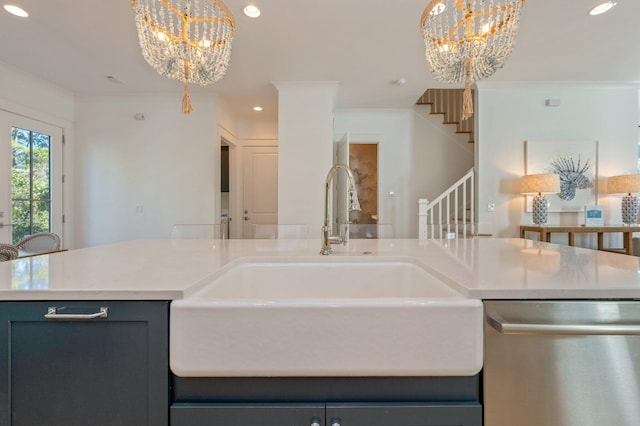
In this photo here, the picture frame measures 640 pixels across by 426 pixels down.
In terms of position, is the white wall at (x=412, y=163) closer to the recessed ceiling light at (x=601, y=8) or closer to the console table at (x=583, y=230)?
the console table at (x=583, y=230)

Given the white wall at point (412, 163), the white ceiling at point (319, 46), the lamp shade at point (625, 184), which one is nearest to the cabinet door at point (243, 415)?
the white ceiling at point (319, 46)

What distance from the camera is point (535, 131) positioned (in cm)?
397

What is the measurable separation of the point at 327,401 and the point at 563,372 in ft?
1.78

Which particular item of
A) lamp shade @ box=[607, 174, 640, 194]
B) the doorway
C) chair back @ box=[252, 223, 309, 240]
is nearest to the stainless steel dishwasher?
chair back @ box=[252, 223, 309, 240]

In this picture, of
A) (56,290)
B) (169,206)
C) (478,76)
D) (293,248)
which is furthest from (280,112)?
(56,290)

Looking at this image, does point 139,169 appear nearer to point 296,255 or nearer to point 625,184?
point 296,255

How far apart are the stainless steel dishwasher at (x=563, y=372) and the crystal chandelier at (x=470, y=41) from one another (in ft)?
5.75

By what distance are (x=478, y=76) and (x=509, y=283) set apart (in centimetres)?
207

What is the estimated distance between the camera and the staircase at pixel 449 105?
4766mm

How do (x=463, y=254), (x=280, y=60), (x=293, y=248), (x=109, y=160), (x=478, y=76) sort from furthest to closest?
(x=109, y=160) < (x=280, y=60) < (x=478, y=76) < (x=293, y=248) < (x=463, y=254)

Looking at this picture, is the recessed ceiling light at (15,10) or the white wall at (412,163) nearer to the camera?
the recessed ceiling light at (15,10)

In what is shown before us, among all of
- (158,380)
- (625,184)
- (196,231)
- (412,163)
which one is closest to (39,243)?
(196,231)

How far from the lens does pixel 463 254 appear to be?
126 cm

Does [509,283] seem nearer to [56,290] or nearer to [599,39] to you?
[56,290]
